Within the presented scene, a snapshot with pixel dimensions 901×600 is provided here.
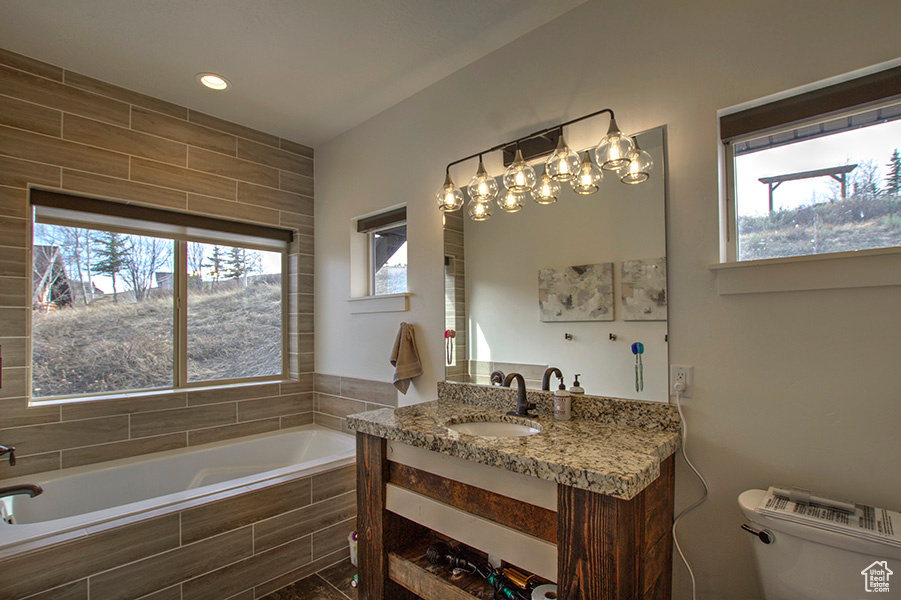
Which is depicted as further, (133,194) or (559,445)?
(133,194)

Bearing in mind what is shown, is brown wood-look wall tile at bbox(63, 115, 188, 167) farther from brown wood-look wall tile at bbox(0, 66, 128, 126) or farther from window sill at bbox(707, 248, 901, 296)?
window sill at bbox(707, 248, 901, 296)

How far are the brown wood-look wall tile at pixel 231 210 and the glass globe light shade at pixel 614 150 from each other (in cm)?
252

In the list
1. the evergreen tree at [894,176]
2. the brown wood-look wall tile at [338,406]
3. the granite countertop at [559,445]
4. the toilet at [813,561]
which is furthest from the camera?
the brown wood-look wall tile at [338,406]

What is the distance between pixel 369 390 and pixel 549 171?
1.89 m

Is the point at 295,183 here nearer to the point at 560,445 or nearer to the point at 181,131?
the point at 181,131

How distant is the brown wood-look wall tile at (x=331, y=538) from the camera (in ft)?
8.01

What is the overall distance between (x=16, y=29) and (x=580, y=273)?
288 cm

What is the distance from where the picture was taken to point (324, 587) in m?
2.29

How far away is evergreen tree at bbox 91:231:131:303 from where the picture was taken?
8.82 feet

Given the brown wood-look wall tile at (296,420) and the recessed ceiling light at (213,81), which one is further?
the brown wood-look wall tile at (296,420)

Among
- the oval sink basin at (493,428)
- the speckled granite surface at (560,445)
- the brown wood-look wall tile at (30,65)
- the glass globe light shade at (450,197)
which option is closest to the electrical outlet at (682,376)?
the speckled granite surface at (560,445)

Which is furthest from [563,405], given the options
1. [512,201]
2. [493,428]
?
[512,201]

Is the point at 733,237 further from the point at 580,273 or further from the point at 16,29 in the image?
the point at 16,29

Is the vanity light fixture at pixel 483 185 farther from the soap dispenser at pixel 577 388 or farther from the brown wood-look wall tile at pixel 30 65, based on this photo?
the brown wood-look wall tile at pixel 30 65
